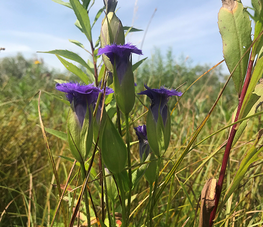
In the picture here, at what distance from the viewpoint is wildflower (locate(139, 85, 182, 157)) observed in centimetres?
56

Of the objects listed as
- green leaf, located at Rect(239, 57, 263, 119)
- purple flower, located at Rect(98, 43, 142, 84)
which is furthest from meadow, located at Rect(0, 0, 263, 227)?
purple flower, located at Rect(98, 43, 142, 84)

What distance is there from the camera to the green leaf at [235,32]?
22.2 inches

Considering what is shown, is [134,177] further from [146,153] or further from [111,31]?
[111,31]

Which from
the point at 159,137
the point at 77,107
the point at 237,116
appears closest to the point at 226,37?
the point at 237,116

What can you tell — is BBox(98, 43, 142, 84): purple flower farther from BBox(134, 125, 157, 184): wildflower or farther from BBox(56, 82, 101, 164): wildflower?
BBox(134, 125, 157, 184): wildflower

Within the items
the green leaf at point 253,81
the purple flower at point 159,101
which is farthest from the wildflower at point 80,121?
the green leaf at point 253,81

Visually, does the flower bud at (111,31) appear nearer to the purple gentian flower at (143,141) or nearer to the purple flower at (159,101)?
the purple flower at (159,101)

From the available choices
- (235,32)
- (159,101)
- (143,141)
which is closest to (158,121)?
(159,101)

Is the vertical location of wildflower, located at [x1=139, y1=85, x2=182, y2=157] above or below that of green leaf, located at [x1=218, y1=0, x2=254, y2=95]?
below

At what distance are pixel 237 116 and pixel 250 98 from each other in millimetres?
70

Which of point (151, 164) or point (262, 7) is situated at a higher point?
point (262, 7)

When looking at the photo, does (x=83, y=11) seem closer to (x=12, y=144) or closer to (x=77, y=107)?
(x=77, y=107)

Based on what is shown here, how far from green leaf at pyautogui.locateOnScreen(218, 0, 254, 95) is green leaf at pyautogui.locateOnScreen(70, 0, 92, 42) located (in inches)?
13.8

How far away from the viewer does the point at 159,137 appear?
562mm
